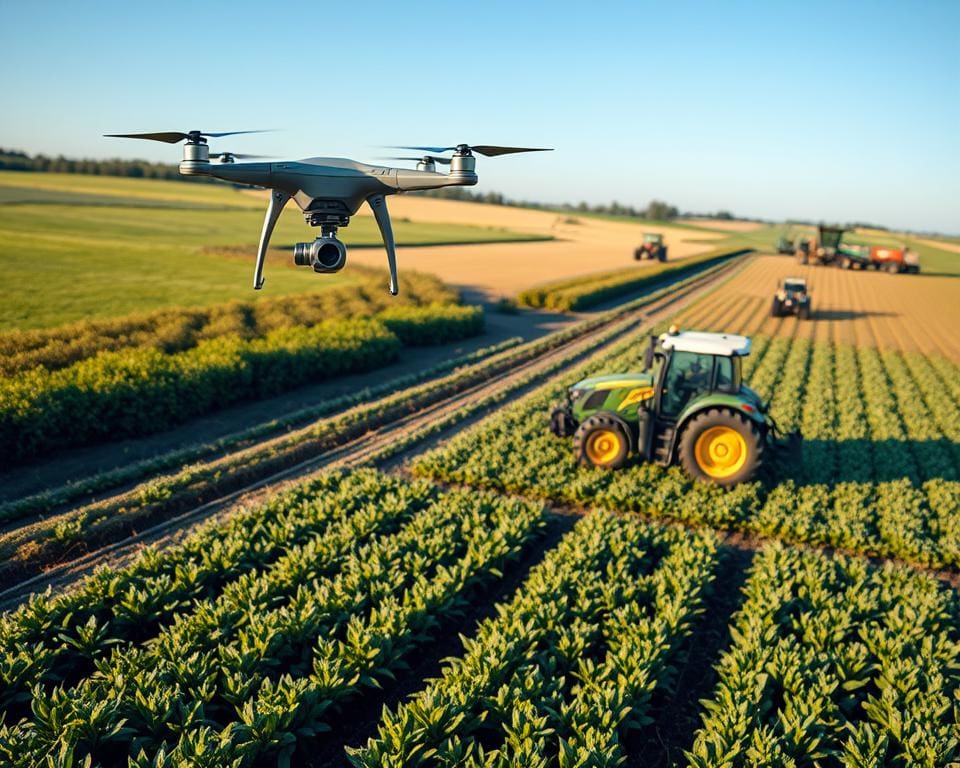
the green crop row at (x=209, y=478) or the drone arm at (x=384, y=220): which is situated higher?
the drone arm at (x=384, y=220)

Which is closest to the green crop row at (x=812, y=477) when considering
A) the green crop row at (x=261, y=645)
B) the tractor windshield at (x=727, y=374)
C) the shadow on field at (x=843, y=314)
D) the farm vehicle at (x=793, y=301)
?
the tractor windshield at (x=727, y=374)

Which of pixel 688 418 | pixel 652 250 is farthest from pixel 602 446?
pixel 652 250

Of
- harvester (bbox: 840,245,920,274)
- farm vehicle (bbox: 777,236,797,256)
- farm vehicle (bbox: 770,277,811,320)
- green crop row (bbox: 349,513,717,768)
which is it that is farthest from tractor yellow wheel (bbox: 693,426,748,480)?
farm vehicle (bbox: 777,236,797,256)

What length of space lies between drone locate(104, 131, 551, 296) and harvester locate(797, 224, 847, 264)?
68373 millimetres

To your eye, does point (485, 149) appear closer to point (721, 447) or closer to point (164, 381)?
point (721, 447)

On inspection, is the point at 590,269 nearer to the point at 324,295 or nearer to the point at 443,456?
the point at 324,295

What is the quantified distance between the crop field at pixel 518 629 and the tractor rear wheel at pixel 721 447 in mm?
313

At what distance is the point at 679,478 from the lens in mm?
11633

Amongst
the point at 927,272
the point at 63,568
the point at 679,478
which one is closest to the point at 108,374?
the point at 63,568

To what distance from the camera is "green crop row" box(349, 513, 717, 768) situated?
17.6 ft

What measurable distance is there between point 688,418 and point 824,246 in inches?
2432

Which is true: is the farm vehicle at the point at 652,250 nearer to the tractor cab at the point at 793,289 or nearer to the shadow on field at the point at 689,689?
the tractor cab at the point at 793,289

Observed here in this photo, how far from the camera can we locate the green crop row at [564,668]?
17.6 ft

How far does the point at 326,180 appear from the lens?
1.90m
